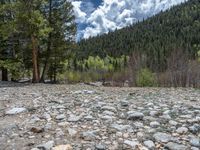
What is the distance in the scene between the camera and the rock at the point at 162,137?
625 centimetres

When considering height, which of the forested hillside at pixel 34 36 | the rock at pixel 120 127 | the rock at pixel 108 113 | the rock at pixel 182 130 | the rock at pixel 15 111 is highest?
the forested hillside at pixel 34 36

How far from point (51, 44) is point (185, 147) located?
28.7 meters

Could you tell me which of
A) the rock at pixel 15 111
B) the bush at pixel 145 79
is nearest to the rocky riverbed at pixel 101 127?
the rock at pixel 15 111

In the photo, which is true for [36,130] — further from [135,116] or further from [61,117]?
[135,116]

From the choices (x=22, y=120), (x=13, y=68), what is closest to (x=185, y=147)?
(x=22, y=120)

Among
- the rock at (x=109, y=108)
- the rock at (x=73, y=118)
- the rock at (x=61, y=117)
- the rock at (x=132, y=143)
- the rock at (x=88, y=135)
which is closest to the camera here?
the rock at (x=132, y=143)

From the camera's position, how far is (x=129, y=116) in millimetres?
7770

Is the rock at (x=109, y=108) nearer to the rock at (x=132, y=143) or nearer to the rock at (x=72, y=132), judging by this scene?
the rock at (x=72, y=132)

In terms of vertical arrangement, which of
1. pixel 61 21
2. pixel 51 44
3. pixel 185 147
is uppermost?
pixel 61 21

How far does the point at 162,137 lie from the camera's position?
20.9 ft

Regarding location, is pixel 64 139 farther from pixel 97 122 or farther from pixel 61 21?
pixel 61 21

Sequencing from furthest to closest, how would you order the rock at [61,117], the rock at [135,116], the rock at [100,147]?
the rock at [61,117] → the rock at [135,116] → the rock at [100,147]

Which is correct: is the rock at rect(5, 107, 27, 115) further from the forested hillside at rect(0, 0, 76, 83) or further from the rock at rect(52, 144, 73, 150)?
the forested hillside at rect(0, 0, 76, 83)

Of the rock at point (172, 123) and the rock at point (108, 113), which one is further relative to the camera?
the rock at point (108, 113)
